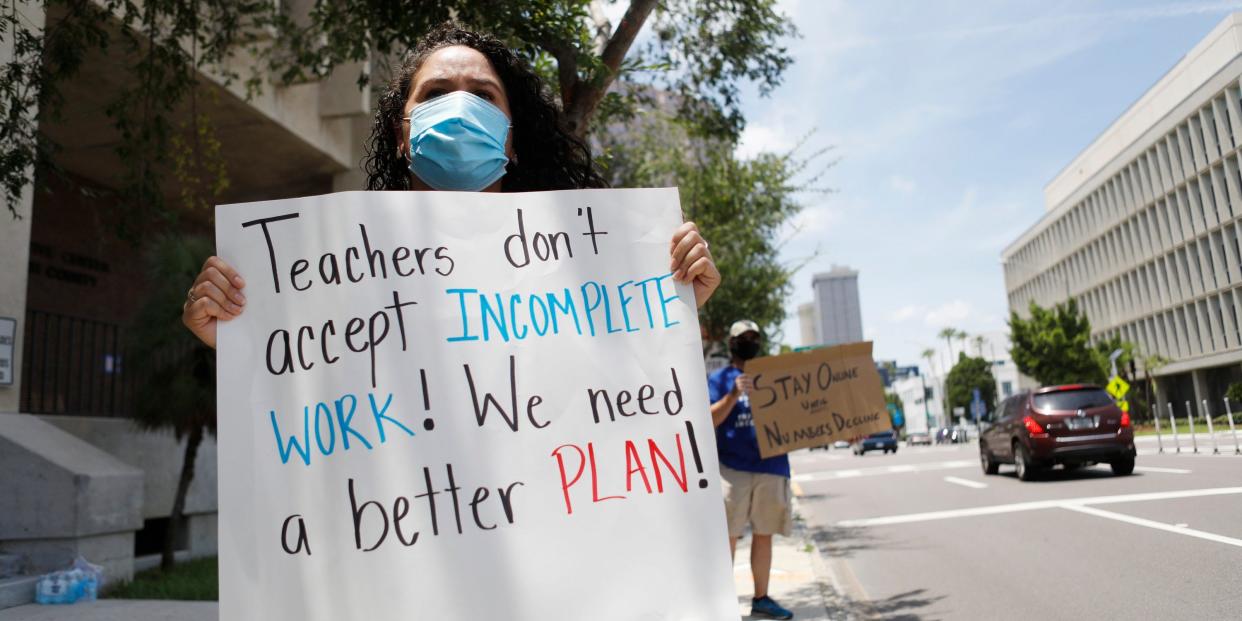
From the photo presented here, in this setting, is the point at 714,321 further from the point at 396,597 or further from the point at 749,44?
the point at 396,597

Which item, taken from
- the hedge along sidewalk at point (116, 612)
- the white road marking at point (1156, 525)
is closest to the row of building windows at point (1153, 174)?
the white road marking at point (1156, 525)

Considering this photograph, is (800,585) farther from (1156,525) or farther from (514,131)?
(514,131)

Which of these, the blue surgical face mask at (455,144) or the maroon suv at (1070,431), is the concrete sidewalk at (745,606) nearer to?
the blue surgical face mask at (455,144)

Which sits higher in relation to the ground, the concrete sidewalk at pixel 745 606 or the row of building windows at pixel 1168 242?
the row of building windows at pixel 1168 242

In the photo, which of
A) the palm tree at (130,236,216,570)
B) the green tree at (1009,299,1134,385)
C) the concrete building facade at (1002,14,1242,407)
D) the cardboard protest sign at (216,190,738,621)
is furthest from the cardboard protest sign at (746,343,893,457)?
the green tree at (1009,299,1134,385)

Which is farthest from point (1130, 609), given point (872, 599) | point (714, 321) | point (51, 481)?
point (714, 321)

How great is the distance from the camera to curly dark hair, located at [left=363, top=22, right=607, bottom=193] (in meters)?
2.38

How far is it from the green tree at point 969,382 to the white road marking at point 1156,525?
98.3 meters

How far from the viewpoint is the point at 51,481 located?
6418 millimetres

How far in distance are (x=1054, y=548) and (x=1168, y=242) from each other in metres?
51.3

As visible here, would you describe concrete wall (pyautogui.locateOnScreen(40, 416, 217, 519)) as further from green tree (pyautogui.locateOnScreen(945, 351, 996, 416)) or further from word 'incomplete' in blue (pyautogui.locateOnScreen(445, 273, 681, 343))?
green tree (pyautogui.locateOnScreen(945, 351, 996, 416))

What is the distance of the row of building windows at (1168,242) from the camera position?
40.9 metres

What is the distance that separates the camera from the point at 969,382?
10406cm

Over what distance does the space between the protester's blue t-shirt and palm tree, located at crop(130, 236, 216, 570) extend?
5.20m
